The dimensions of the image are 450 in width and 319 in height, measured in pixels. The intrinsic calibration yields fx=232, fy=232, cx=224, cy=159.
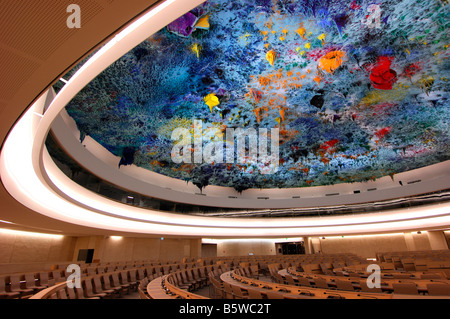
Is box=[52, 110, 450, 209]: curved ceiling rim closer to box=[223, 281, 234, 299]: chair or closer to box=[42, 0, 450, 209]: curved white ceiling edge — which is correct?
box=[42, 0, 450, 209]: curved white ceiling edge

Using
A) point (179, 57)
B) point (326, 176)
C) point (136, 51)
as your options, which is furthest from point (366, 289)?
point (326, 176)

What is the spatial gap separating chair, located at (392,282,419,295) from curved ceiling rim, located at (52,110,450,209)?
941 cm

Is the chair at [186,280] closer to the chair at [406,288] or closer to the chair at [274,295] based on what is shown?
the chair at [274,295]

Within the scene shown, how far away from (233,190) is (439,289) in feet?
52.5

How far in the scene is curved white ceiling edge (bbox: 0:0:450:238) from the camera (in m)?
2.70

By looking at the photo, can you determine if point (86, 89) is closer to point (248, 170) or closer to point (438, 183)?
point (248, 170)

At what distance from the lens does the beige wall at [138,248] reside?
46.5 feet

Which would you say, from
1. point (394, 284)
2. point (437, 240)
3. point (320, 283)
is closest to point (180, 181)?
point (320, 283)

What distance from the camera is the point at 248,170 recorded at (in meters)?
16.2

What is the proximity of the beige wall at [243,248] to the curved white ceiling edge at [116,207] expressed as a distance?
1.78 metres

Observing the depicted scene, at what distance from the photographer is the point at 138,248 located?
1630 centimetres

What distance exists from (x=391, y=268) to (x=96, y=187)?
12.0 metres

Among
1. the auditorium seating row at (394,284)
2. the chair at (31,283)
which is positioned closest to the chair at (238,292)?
the auditorium seating row at (394,284)

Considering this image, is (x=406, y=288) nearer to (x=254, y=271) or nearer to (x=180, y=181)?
(x=254, y=271)
